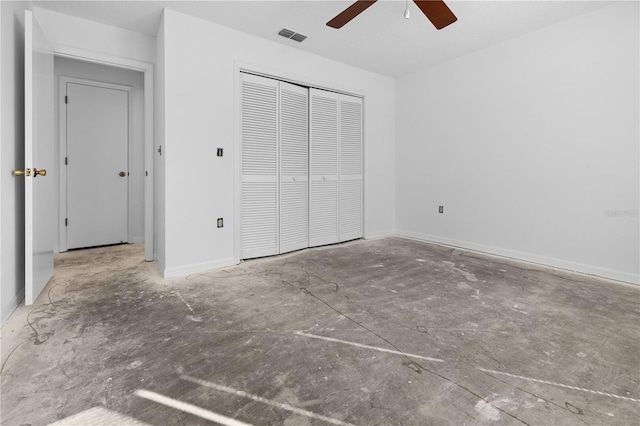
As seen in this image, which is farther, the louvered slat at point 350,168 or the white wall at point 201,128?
the louvered slat at point 350,168

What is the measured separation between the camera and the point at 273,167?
3770 millimetres

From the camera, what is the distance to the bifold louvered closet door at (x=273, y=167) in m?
3.55

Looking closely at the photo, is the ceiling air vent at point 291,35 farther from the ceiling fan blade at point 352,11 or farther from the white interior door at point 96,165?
the white interior door at point 96,165

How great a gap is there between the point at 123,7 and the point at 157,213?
6.45ft

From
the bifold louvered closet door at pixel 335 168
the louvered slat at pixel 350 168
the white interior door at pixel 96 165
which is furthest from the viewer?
the louvered slat at pixel 350 168

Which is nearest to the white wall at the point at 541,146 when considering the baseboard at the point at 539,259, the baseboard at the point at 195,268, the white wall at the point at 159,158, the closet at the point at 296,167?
the baseboard at the point at 539,259

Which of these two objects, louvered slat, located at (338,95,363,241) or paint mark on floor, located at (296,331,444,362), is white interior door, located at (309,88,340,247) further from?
paint mark on floor, located at (296,331,444,362)

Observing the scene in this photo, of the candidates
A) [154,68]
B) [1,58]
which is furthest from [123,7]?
[1,58]

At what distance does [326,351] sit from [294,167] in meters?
2.68

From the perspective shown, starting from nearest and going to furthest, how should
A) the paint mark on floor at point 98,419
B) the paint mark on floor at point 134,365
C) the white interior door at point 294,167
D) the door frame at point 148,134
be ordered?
the paint mark on floor at point 98,419 < the paint mark on floor at point 134,365 < the door frame at point 148,134 < the white interior door at point 294,167

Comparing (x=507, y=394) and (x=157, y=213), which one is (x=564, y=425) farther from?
(x=157, y=213)

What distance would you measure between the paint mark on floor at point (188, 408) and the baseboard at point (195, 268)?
174 cm

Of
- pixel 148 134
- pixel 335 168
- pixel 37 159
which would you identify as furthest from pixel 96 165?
pixel 335 168

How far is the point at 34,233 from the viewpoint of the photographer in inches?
88.8
